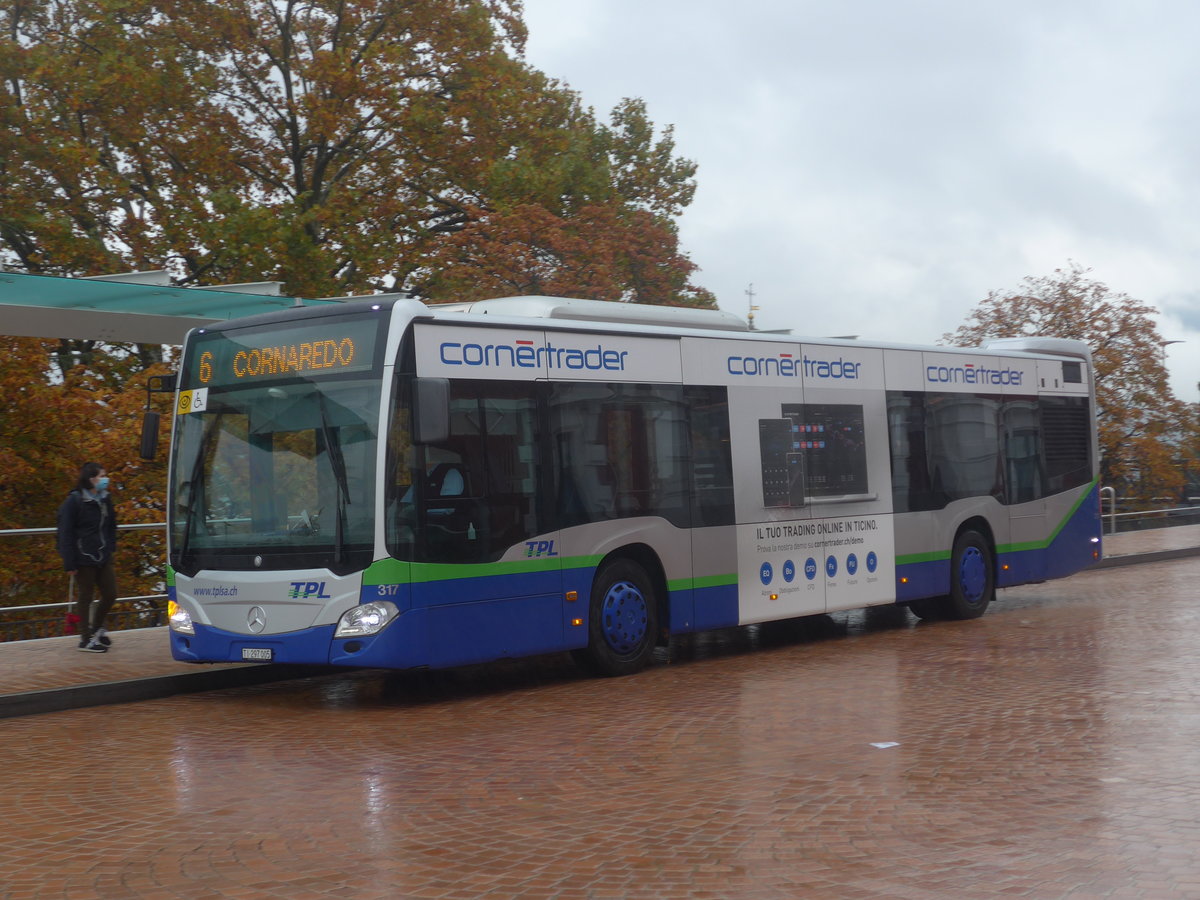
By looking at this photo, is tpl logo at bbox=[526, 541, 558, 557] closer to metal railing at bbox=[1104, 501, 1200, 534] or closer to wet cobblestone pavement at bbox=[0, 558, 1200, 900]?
wet cobblestone pavement at bbox=[0, 558, 1200, 900]

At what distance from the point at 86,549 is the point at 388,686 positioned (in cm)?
344

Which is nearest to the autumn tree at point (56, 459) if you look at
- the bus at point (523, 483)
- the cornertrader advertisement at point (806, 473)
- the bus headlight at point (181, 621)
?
the bus headlight at point (181, 621)

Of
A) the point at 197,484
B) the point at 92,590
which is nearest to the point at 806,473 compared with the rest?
the point at 197,484

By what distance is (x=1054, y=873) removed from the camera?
18.6ft

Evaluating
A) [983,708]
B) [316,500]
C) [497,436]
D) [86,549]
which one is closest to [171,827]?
[316,500]

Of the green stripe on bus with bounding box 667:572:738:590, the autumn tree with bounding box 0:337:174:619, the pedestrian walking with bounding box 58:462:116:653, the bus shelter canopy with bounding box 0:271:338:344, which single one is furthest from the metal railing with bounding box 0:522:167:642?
the green stripe on bus with bounding box 667:572:738:590

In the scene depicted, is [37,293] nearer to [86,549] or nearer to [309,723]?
[86,549]

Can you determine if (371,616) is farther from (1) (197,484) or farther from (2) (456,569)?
(1) (197,484)

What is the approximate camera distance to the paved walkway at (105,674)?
440 inches

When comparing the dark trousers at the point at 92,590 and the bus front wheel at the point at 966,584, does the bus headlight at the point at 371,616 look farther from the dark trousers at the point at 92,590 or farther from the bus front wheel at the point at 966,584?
the bus front wheel at the point at 966,584

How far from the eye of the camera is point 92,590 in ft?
45.5

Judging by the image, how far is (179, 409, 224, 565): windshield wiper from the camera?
1145 cm

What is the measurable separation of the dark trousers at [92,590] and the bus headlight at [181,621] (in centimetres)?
231

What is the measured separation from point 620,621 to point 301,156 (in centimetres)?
1970
